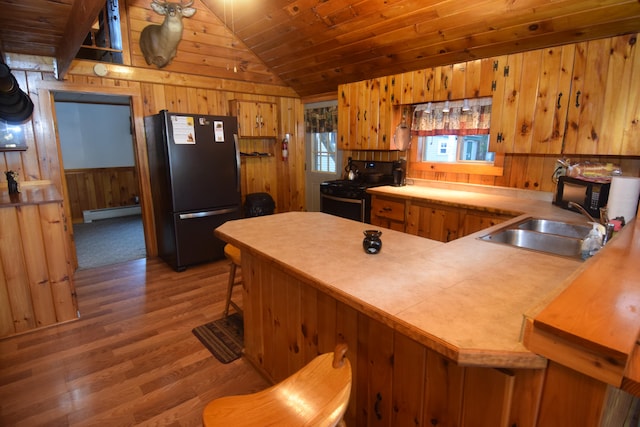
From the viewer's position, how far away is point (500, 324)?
0.93 metres

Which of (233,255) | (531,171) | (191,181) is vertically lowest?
(233,255)

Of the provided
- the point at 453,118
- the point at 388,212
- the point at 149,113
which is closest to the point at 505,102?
the point at 453,118

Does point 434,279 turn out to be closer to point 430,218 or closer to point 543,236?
point 543,236

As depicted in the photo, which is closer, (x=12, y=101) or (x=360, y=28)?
(x=12, y=101)

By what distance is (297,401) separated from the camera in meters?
0.91

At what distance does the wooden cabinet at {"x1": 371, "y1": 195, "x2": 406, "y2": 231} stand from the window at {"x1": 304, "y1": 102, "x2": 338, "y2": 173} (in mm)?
1541

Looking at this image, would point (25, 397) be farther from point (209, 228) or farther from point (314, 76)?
point (314, 76)

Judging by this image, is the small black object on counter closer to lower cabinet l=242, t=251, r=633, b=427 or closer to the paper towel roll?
lower cabinet l=242, t=251, r=633, b=427

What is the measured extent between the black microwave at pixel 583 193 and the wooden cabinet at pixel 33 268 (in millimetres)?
3836

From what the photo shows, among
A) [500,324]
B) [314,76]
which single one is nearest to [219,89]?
[314,76]

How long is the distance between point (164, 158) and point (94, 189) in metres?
3.69

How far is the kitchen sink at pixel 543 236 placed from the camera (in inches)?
76.7

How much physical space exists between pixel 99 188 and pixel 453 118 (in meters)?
6.17

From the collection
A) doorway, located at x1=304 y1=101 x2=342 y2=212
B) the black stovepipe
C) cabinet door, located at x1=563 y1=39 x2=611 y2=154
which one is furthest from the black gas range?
the black stovepipe
